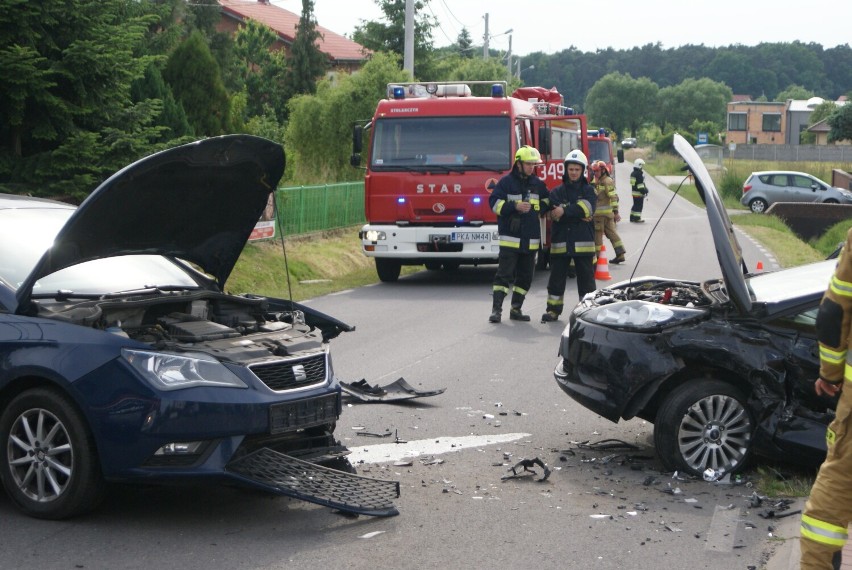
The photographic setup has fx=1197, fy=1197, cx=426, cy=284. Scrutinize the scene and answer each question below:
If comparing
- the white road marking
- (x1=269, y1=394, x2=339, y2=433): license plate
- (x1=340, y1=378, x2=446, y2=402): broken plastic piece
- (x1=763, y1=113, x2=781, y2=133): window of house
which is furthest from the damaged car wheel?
(x1=763, y1=113, x2=781, y2=133): window of house

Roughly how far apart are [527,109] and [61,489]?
14.3 metres

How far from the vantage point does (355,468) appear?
689cm

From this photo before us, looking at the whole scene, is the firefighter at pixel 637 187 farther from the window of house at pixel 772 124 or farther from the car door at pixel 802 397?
the window of house at pixel 772 124

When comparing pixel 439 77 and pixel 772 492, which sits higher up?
pixel 439 77

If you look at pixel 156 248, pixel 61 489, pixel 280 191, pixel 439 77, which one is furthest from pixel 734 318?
pixel 439 77

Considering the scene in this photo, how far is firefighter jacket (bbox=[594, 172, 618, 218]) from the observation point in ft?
66.3

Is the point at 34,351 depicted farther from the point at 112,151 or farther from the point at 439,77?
the point at 439,77

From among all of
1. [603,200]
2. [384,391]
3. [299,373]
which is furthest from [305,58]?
[299,373]

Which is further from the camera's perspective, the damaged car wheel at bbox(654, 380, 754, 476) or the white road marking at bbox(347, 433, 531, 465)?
the white road marking at bbox(347, 433, 531, 465)

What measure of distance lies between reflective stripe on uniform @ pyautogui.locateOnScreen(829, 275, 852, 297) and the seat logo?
2.62 metres

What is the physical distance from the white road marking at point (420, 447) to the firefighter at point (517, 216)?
18.8 feet

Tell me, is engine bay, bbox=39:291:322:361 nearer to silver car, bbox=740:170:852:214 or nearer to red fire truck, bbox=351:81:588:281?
red fire truck, bbox=351:81:588:281

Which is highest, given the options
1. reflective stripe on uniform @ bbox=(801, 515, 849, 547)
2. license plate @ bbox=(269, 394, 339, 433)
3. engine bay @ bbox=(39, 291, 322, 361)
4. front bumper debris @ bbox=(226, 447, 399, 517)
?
engine bay @ bbox=(39, 291, 322, 361)

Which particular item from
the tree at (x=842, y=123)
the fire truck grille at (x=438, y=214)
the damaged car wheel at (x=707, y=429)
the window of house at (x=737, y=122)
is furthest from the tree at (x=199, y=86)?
the window of house at (x=737, y=122)
